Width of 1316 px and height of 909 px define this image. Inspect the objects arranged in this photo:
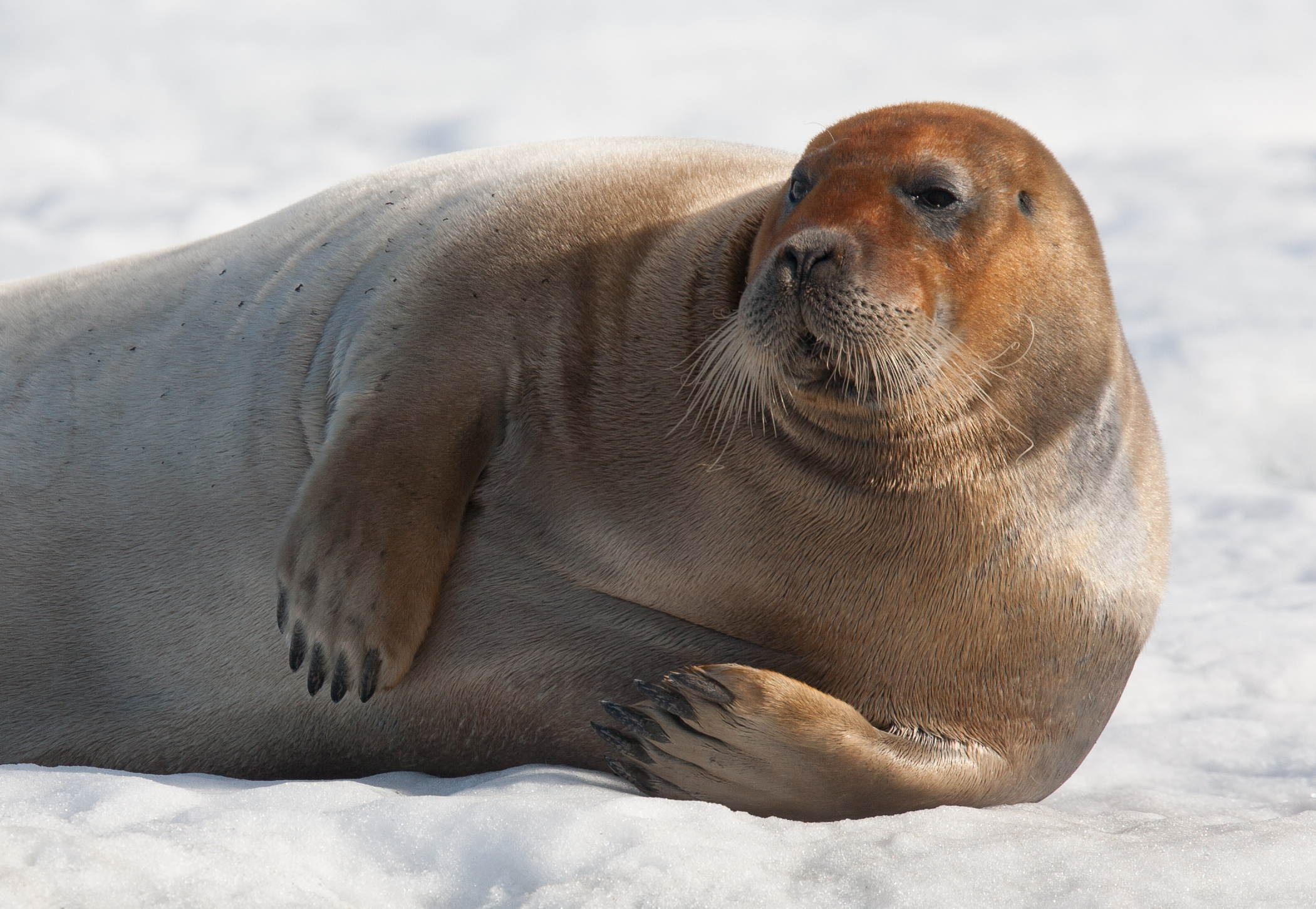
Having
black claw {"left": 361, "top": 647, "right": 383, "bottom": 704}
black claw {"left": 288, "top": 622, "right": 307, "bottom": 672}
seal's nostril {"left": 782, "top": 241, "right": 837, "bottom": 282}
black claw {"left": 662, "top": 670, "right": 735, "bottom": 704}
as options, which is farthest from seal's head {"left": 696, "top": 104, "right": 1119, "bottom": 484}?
black claw {"left": 288, "top": 622, "right": 307, "bottom": 672}

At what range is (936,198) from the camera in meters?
2.81

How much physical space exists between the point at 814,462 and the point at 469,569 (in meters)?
0.84

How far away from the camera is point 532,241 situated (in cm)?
329

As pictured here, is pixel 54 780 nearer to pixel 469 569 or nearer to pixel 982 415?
pixel 469 569

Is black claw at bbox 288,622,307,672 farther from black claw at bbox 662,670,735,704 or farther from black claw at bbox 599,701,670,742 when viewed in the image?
black claw at bbox 662,670,735,704

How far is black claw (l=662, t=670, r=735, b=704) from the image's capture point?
8.84ft

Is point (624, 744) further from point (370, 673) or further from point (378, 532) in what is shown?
point (378, 532)

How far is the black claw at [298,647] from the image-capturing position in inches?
115

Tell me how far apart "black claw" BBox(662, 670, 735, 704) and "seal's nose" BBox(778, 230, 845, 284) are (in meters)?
0.83

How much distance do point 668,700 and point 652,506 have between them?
46 cm

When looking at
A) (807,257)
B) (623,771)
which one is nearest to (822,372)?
(807,257)

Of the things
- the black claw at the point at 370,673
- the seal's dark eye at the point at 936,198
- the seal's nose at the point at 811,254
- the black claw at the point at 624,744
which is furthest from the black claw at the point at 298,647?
the seal's dark eye at the point at 936,198

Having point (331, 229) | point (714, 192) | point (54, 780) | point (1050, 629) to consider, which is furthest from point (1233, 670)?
point (54, 780)

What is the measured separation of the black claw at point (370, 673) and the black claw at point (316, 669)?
3.4 inches
